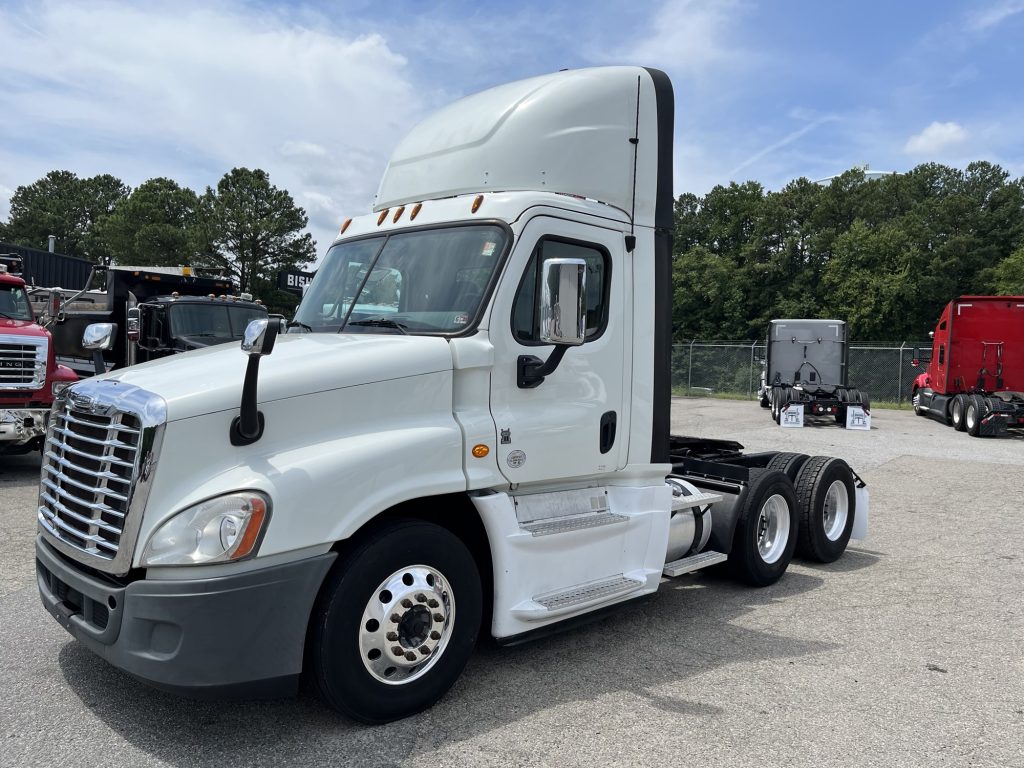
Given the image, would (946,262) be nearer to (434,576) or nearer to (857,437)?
(857,437)

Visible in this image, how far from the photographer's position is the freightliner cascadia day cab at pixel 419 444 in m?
3.22

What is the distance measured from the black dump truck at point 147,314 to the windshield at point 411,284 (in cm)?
750

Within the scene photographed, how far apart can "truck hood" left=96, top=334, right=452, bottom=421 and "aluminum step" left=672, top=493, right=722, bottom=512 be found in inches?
91.7

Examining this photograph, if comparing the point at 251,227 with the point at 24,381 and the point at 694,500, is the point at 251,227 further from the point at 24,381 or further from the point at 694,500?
the point at 694,500

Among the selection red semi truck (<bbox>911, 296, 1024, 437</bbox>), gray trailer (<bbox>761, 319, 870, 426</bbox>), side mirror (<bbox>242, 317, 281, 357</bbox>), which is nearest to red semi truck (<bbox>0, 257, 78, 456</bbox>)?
side mirror (<bbox>242, 317, 281, 357</bbox>)

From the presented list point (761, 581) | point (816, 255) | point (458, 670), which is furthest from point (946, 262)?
point (458, 670)

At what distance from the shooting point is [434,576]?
3.77 m

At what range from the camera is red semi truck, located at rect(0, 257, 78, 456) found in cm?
959

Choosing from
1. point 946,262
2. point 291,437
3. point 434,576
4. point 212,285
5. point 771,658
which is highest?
point 946,262

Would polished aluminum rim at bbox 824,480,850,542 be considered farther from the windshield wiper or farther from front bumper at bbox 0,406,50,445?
front bumper at bbox 0,406,50,445

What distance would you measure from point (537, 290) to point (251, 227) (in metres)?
52.9

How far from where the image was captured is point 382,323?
4223mm

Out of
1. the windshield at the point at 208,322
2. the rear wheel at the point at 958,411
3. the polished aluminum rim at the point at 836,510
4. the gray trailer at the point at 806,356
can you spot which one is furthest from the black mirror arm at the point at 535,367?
the gray trailer at the point at 806,356

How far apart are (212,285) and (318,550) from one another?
12.7m
